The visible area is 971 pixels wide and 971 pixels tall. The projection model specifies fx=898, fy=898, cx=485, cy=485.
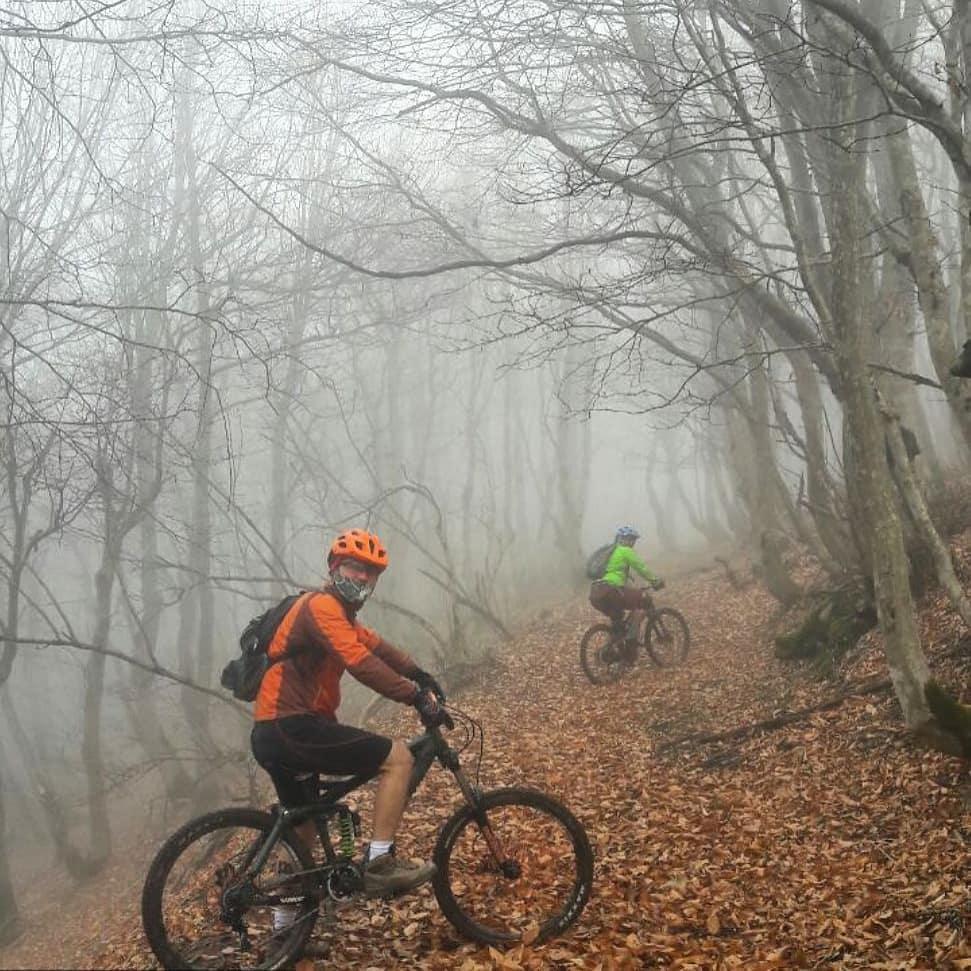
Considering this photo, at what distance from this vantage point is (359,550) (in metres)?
4.76

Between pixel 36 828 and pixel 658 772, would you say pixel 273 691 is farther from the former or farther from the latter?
pixel 36 828

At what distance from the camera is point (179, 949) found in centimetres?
431

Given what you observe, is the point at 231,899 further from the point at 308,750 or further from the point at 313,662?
the point at 313,662

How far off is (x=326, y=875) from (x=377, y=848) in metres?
0.30

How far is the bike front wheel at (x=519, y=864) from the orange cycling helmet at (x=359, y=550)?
4.51 feet

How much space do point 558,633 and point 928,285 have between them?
1061 centimetres

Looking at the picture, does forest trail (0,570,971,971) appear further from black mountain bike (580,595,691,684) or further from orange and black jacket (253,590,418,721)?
orange and black jacket (253,590,418,721)

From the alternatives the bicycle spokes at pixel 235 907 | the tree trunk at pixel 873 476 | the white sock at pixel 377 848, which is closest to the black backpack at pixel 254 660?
the bicycle spokes at pixel 235 907

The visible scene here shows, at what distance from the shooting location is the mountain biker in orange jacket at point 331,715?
4.47 meters

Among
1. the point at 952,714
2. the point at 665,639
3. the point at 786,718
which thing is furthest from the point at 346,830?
the point at 665,639

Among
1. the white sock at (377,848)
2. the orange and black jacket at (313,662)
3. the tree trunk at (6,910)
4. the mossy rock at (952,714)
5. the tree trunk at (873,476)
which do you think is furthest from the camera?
the tree trunk at (6,910)

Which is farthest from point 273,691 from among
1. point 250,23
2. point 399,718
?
point 399,718

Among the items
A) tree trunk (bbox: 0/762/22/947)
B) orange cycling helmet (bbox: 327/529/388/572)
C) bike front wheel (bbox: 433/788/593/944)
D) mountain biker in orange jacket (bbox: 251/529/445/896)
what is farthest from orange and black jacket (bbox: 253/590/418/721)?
tree trunk (bbox: 0/762/22/947)

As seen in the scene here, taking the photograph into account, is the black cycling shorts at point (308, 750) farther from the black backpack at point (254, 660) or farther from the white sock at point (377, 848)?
the white sock at point (377, 848)
